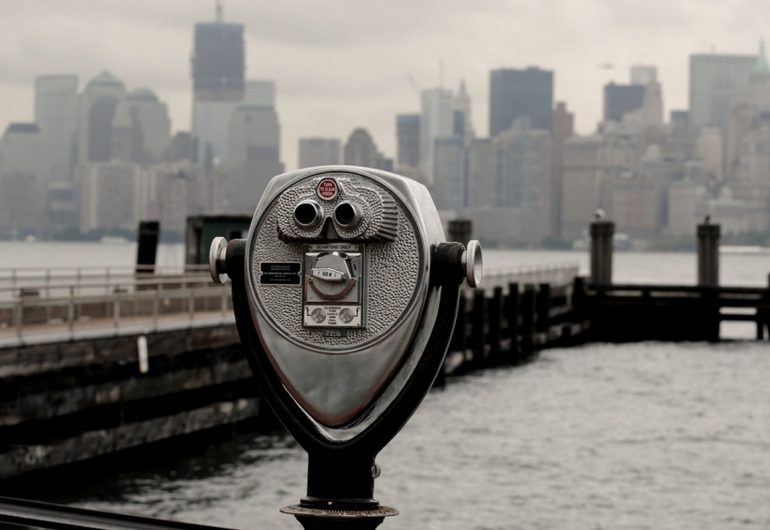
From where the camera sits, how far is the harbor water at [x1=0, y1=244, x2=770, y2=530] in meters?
19.5

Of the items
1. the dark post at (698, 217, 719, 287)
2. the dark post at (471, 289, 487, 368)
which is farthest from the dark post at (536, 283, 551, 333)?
the dark post at (698, 217, 719, 287)

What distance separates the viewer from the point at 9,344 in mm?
17516

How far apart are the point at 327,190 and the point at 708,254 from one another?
→ 5001cm

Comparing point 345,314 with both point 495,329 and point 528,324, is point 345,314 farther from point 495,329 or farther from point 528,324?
point 528,324

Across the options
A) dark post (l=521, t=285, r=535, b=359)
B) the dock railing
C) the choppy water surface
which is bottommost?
the choppy water surface

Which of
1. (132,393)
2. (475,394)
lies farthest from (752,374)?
(132,393)

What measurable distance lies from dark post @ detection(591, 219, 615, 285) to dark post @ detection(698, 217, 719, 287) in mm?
2990

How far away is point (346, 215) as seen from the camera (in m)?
4.05

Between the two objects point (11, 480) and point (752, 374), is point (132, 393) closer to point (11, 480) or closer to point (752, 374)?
point (11, 480)

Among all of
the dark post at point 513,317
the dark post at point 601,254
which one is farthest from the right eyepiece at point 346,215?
the dark post at point 601,254

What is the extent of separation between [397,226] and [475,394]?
3161 cm

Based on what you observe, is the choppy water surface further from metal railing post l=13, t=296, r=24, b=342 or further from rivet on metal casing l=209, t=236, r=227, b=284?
rivet on metal casing l=209, t=236, r=227, b=284

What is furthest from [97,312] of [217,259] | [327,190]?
[327,190]

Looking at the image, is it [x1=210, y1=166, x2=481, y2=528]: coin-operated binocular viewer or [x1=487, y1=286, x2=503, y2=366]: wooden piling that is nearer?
[x1=210, y1=166, x2=481, y2=528]: coin-operated binocular viewer
